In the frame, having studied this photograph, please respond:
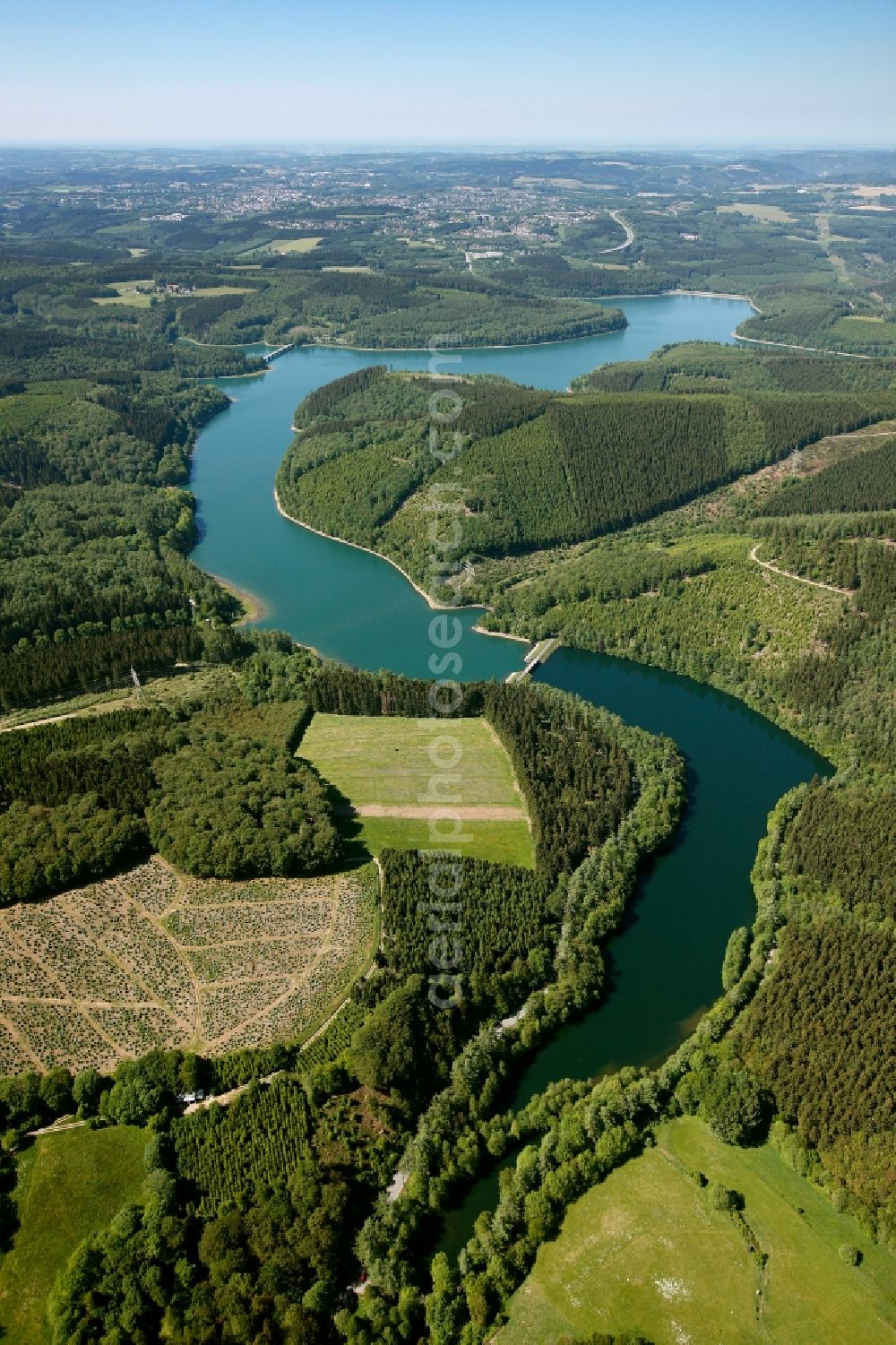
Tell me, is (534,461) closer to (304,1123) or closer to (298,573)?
(298,573)

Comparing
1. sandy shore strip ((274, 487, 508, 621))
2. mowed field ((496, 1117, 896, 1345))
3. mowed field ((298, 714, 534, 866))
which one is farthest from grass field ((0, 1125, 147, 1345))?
sandy shore strip ((274, 487, 508, 621))

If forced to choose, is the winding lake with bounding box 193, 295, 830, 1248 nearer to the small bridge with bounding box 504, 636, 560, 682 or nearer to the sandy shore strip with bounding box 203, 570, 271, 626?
the sandy shore strip with bounding box 203, 570, 271, 626

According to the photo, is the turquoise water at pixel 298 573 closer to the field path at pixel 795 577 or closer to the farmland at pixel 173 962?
the field path at pixel 795 577

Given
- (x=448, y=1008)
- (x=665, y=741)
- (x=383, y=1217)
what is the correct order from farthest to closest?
1. (x=665, y=741)
2. (x=448, y=1008)
3. (x=383, y=1217)

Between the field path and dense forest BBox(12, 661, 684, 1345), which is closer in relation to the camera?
dense forest BBox(12, 661, 684, 1345)

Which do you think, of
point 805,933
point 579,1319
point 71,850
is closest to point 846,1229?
point 579,1319

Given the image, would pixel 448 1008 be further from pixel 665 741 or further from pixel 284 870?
pixel 665 741
